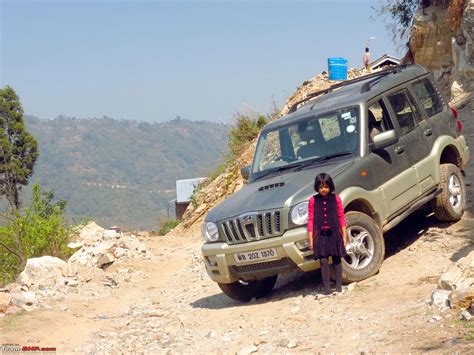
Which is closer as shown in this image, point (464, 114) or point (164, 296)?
point (164, 296)

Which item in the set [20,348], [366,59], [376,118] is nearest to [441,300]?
[376,118]

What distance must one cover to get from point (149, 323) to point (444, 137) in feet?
15.8

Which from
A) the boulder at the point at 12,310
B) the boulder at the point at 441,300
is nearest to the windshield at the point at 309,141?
the boulder at the point at 441,300

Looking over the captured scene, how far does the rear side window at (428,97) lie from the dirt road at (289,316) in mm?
1567

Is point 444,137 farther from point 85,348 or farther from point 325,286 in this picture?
point 85,348

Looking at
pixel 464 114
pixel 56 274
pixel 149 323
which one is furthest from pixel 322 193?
pixel 464 114

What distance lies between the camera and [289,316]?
771 centimetres

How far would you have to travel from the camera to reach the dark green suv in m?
8.35

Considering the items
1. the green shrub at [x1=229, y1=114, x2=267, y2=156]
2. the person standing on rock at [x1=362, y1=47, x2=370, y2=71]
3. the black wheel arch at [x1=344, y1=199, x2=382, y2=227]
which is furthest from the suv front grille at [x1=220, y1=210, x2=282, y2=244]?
the person standing on rock at [x1=362, y1=47, x2=370, y2=71]

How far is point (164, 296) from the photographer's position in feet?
36.8

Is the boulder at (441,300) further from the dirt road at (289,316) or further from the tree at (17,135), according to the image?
the tree at (17,135)

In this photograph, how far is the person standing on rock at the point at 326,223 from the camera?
26.0ft

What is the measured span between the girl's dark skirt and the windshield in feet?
4.64

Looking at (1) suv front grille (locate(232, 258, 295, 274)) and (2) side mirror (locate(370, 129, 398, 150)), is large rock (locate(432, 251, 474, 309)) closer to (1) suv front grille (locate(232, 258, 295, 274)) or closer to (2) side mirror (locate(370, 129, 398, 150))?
(1) suv front grille (locate(232, 258, 295, 274))
